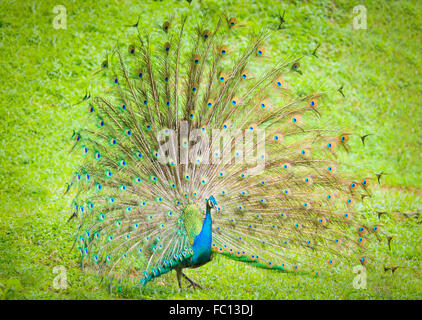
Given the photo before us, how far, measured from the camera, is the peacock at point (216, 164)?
546 centimetres

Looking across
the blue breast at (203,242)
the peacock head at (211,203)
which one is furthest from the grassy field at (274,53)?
the peacock head at (211,203)

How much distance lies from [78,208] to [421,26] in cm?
1046

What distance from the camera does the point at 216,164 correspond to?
18.3 ft

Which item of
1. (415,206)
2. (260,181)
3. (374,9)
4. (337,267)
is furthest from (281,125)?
(374,9)

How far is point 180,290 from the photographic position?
563cm

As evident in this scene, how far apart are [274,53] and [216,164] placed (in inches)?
255

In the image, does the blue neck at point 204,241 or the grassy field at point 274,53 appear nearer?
the blue neck at point 204,241

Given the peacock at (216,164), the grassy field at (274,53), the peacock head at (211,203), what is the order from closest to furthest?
1. the peacock head at (211,203)
2. the peacock at (216,164)
3. the grassy field at (274,53)

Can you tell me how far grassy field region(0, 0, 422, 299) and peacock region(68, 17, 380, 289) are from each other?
0.66m

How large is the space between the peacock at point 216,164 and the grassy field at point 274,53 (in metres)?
0.66

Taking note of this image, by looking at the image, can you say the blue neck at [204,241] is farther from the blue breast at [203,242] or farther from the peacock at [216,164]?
the peacock at [216,164]

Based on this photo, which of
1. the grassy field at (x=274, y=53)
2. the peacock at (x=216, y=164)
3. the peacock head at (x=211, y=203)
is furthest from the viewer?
the grassy field at (x=274, y=53)

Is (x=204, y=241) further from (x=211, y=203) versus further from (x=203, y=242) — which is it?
(x=211, y=203)

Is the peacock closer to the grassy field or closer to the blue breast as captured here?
Result: the blue breast
